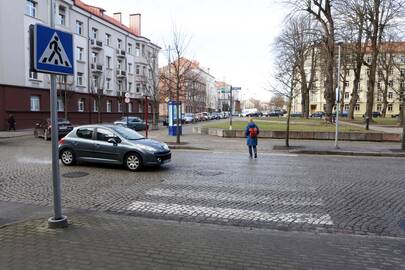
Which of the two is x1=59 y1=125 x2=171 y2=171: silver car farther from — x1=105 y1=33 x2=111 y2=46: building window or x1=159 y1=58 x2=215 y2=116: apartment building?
x1=105 y1=33 x2=111 y2=46: building window

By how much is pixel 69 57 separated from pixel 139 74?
5624 cm

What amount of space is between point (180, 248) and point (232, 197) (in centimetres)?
341

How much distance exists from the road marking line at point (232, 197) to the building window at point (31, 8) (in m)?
32.7

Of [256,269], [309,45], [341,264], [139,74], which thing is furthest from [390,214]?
[139,74]

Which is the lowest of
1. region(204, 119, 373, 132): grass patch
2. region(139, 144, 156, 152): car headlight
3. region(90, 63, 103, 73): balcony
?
region(139, 144, 156, 152): car headlight

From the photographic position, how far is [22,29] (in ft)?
109

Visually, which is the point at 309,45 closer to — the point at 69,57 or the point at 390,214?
the point at 390,214

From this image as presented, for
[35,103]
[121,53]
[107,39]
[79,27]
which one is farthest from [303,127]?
[121,53]

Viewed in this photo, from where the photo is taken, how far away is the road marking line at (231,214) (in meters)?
6.37

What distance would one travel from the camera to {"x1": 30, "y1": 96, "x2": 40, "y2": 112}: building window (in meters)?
34.8

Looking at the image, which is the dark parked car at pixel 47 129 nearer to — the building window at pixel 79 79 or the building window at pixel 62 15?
the building window at pixel 79 79

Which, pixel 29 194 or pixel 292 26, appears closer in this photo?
pixel 29 194

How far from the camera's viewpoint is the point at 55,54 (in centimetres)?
522

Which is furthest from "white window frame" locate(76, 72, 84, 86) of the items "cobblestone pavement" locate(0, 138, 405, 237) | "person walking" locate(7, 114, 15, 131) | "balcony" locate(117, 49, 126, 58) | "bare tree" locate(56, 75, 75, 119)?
"cobblestone pavement" locate(0, 138, 405, 237)
